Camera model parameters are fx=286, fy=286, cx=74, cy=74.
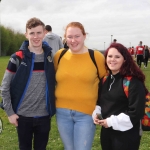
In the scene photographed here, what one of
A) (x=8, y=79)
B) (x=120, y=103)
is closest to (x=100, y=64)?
(x=120, y=103)

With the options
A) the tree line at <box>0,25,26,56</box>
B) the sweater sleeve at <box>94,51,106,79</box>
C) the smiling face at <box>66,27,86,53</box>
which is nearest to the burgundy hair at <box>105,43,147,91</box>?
the sweater sleeve at <box>94,51,106,79</box>

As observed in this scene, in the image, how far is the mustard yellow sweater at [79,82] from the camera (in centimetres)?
294

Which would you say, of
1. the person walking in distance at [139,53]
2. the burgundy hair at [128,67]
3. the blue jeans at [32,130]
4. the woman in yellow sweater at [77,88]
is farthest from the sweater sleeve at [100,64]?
the person walking in distance at [139,53]

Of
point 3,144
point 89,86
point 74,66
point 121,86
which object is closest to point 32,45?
point 74,66

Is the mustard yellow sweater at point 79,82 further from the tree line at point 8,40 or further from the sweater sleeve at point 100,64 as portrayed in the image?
the tree line at point 8,40

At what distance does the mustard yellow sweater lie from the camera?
2.94 m

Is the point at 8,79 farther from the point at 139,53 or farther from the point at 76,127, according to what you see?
the point at 139,53

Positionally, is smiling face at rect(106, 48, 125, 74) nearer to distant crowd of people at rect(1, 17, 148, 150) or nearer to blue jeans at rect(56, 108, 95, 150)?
distant crowd of people at rect(1, 17, 148, 150)

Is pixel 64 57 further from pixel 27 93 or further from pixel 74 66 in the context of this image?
pixel 27 93

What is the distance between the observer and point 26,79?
9.59ft

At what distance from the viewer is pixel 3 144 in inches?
185

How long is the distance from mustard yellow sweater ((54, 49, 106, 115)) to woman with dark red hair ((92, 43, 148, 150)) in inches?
5.6

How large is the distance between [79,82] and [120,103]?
0.50 metres

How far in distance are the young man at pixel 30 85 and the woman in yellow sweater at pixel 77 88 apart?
4.9 inches
